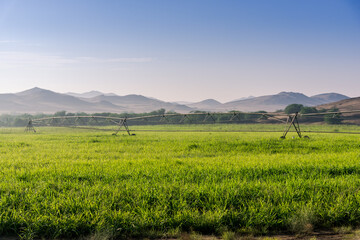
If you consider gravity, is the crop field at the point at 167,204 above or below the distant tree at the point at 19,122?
above

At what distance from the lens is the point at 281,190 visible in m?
5.51

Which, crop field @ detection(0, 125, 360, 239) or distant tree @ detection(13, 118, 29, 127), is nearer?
crop field @ detection(0, 125, 360, 239)

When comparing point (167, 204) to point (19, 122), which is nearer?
point (167, 204)

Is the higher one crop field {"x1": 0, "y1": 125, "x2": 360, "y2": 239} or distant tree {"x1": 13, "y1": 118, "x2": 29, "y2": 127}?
crop field {"x1": 0, "y1": 125, "x2": 360, "y2": 239}

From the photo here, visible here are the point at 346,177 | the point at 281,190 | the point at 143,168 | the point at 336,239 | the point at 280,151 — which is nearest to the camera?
the point at 336,239

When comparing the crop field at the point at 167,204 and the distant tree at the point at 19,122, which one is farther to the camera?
the distant tree at the point at 19,122

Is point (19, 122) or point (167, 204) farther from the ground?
point (167, 204)

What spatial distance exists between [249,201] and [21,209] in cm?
398

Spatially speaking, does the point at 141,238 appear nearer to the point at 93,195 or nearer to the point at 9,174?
the point at 93,195

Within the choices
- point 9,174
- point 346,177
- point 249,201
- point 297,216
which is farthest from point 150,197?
point 346,177

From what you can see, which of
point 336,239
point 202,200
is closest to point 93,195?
point 202,200

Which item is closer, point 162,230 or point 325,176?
point 162,230

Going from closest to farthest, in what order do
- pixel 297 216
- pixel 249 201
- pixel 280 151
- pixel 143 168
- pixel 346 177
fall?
pixel 297 216
pixel 249 201
pixel 346 177
pixel 143 168
pixel 280 151

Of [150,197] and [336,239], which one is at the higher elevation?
[150,197]
